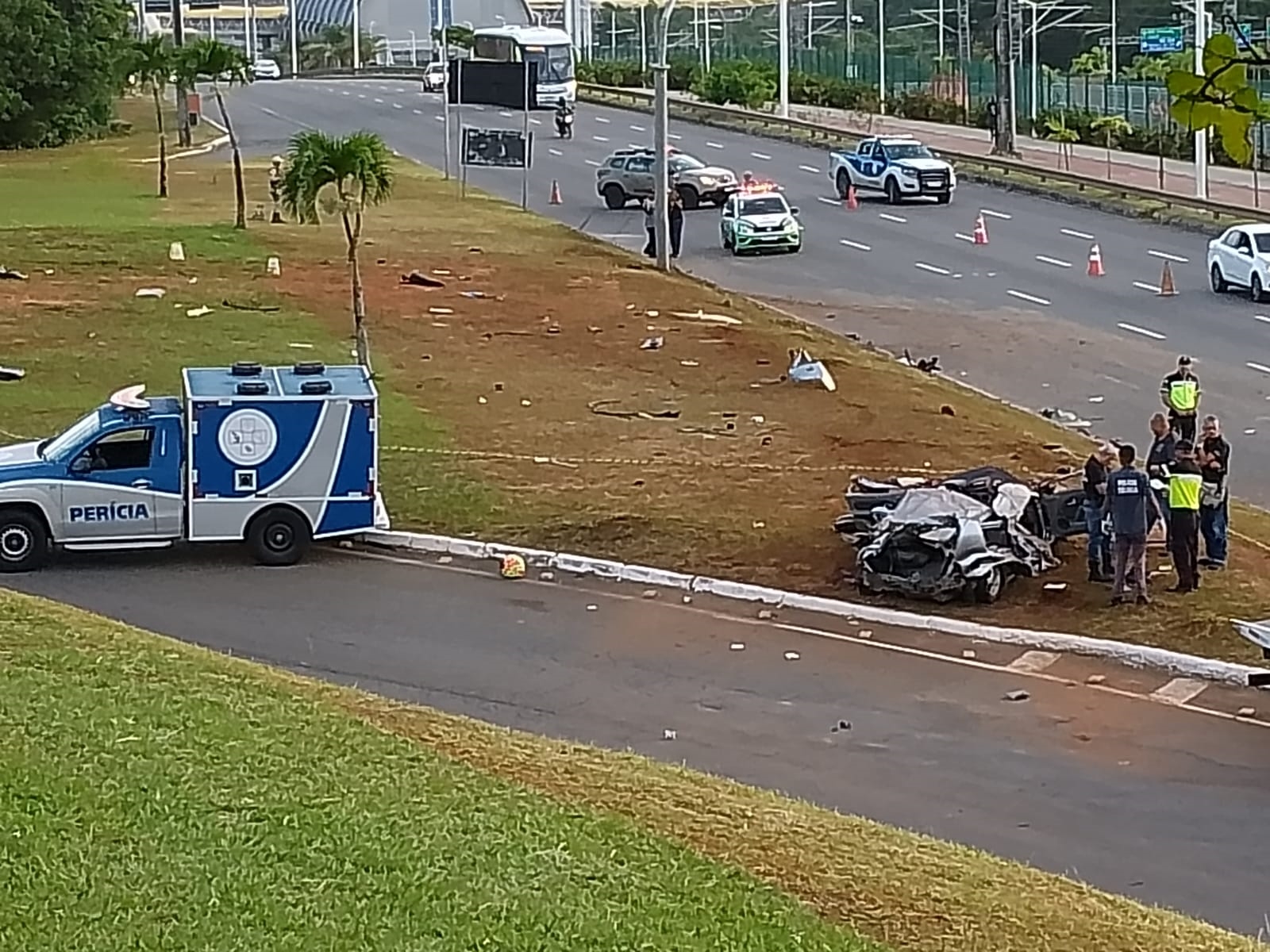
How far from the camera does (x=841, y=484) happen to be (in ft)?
72.6

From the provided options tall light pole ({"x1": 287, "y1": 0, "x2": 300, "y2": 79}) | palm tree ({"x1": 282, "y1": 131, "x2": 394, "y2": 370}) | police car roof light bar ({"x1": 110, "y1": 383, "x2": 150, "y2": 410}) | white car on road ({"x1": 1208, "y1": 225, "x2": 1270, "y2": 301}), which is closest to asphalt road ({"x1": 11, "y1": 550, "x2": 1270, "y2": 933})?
police car roof light bar ({"x1": 110, "y1": 383, "x2": 150, "y2": 410})

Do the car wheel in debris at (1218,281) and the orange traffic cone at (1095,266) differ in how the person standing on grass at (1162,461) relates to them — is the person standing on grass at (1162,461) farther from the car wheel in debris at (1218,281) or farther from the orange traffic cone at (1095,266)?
the orange traffic cone at (1095,266)

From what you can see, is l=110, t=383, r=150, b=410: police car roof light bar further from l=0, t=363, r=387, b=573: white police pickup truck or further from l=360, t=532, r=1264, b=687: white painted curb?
l=360, t=532, r=1264, b=687: white painted curb

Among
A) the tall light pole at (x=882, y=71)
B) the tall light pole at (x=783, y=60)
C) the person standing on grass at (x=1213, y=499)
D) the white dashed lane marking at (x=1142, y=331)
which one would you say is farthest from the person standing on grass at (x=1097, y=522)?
the tall light pole at (x=882, y=71)

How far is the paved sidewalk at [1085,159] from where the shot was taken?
176ft

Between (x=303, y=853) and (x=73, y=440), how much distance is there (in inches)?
502

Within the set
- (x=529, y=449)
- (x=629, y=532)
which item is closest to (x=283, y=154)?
(x=529, y=449)

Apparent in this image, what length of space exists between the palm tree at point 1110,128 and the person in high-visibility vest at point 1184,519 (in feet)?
158

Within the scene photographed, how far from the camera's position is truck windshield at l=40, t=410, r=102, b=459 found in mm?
19484

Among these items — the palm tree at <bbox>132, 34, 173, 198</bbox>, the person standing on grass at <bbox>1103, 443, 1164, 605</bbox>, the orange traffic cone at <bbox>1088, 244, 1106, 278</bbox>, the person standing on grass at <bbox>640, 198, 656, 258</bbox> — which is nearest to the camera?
the person standing on grass at <bbox>1103, 443, 1164, 605</bbox>

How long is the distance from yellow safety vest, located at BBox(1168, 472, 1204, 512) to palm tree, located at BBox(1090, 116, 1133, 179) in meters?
48.4

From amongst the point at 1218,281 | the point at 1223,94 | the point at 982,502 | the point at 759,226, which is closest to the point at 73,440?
the point at 982,502

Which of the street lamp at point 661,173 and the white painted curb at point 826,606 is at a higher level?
the street lamp at point 661,173

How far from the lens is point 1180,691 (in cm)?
1540
